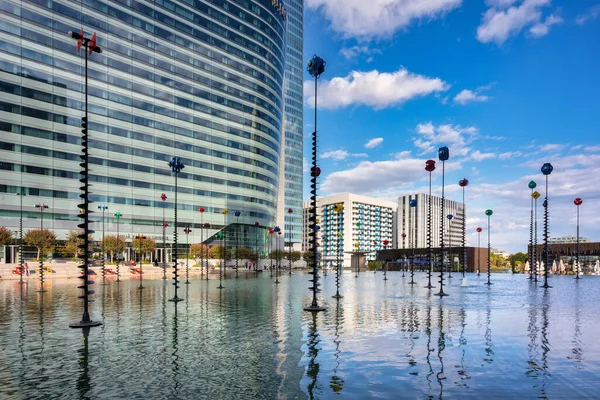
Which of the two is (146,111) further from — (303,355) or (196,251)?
(303,355)

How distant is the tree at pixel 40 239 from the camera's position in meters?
85.0

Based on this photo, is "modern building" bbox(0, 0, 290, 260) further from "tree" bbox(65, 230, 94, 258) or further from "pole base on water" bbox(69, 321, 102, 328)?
"pole base on water" bbox(69, 321, 102, 328)

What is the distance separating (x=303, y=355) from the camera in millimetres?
14469

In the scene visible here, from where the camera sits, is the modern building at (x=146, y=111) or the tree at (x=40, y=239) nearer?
the tree at (x=40, y=239)

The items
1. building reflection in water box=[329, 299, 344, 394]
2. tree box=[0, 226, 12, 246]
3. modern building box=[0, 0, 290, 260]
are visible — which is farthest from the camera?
modern building box=[0, 0, 290, 260]

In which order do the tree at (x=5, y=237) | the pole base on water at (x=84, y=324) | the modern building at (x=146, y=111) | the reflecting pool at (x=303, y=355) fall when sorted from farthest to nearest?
the modern building at (x=146, y=111) → the tree at (x=5, y=237) → the pole base on water at (x=84, y=324) → the reflecting pool at (x=303, y=355)

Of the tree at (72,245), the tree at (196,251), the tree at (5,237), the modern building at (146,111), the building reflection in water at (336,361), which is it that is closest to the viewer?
the building reflection in water at (336,361)

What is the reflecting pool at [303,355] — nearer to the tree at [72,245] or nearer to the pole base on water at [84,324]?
the pole base on water at [84,324]

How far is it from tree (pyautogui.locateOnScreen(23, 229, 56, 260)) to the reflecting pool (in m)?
69.2

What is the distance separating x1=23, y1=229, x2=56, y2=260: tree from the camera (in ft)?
279

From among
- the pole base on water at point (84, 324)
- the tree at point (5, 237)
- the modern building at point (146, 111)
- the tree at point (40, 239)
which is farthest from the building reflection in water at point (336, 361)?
the tree at point (5, 237)

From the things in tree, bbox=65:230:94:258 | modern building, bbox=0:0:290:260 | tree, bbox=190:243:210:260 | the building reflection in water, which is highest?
modern building, bbox=0:0:290:260

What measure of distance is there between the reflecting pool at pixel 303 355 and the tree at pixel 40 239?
69.2 m

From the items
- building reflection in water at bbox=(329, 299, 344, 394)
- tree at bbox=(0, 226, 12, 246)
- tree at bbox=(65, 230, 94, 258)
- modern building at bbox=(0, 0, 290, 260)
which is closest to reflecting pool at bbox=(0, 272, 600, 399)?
building reflection in water at bbox=(329, 299, 344, 394)
